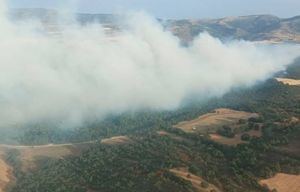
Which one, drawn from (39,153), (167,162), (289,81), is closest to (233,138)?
(167,162)

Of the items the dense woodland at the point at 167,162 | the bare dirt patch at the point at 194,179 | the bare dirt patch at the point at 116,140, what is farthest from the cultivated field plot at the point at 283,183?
the bare dirt patch at the point at 116,140

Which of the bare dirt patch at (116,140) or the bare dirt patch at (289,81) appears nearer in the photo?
the bare dirt patch at (116,140)

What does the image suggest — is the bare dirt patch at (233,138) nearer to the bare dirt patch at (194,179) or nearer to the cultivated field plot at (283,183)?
the cultivated field plot at (283,183)

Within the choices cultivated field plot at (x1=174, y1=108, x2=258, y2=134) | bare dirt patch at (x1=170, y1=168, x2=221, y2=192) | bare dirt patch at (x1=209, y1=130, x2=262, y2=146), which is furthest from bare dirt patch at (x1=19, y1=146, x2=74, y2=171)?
bare dirt patch at (x1=170, y1=168, x2=221, y2=192)

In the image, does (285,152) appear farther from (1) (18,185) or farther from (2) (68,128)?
(2) (68,128)

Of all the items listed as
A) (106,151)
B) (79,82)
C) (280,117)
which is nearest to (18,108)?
(79,82)

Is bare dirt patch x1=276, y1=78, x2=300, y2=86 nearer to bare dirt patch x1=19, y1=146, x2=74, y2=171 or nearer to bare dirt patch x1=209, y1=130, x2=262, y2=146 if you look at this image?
bare dirt patch x1=209, y1=130, x2=262, y2=146

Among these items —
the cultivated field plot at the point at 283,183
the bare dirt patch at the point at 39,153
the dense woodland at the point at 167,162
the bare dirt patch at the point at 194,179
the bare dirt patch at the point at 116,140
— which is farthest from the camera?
the bare dirt patch at the point at 116,140
